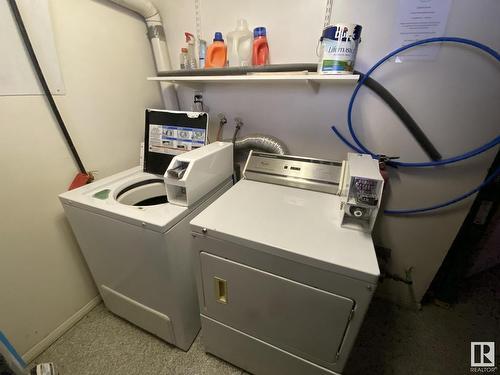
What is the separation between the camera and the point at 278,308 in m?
0.95

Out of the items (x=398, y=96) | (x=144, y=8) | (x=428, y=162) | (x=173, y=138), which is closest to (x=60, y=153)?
(x=173, y=138)

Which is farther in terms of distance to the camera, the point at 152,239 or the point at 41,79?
the point at 41,79

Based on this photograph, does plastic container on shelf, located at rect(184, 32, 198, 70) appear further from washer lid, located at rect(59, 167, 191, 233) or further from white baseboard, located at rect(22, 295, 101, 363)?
white baseboard, located at rect(22, 295, 101, 363)

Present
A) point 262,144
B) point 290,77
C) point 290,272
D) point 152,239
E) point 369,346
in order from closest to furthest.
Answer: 1. point 290,272
2. point 152,239
3. point 290,77
4. point 369,346
5. point 262,144

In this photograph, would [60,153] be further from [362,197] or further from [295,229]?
→ [362,197]

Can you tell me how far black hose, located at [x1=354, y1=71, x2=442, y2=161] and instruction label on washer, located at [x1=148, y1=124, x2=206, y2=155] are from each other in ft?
3.62

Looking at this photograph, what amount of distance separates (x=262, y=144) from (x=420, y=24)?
1068 millimetres

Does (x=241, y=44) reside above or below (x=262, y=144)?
above

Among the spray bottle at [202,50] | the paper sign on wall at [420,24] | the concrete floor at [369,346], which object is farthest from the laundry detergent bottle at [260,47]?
the concrete floor at [369,346]

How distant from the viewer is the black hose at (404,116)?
128 centimetres

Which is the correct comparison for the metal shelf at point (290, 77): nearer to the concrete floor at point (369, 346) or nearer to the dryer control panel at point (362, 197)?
the dryer control panel at point (362, 197)

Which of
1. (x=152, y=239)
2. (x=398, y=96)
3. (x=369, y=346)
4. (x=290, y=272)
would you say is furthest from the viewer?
(x=369, y=346)

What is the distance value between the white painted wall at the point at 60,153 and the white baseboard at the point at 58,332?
0.03 m

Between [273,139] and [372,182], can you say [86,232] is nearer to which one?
[273,139]
